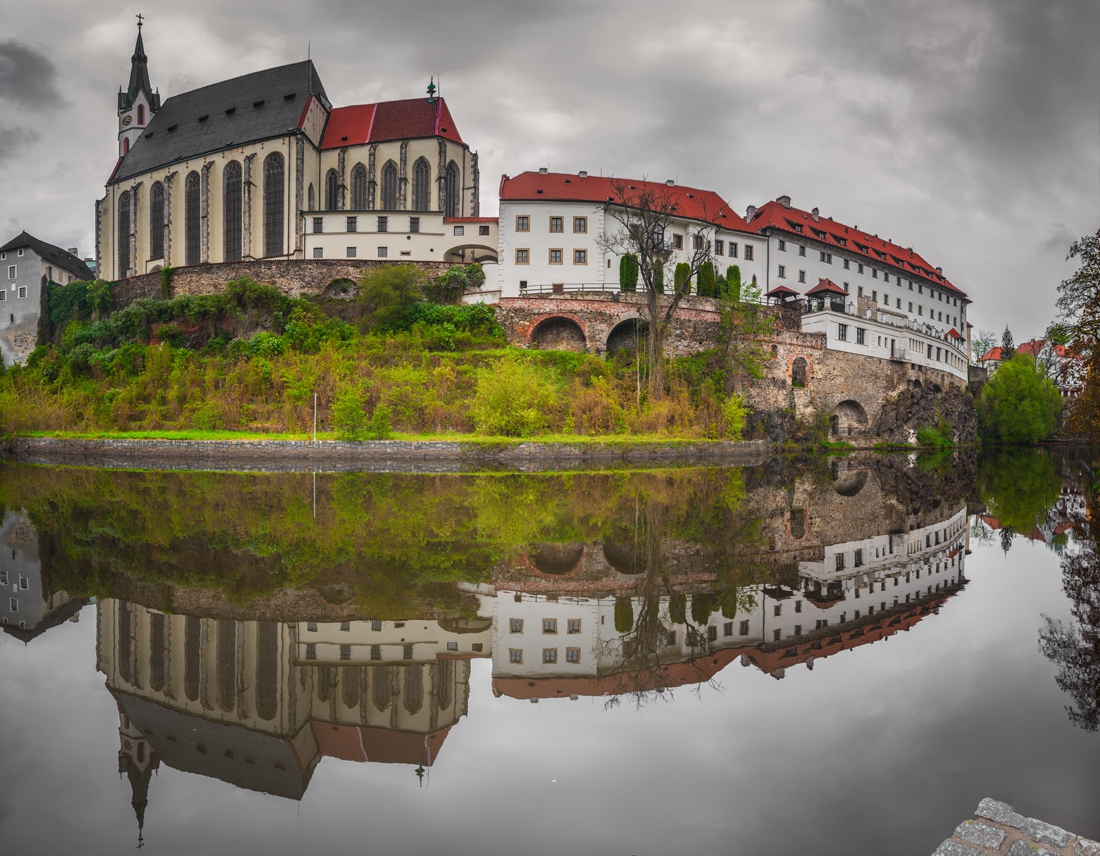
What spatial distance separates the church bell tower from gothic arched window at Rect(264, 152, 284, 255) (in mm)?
24078

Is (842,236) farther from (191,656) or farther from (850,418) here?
(191,656)

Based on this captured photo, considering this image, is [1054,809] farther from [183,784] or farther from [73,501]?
[73,501]

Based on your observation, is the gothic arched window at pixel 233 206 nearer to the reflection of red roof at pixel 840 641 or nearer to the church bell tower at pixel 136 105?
the church bell tower at pixel 136 105

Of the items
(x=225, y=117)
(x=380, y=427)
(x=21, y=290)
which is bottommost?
(x=380, y=427)

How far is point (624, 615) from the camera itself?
261 inches

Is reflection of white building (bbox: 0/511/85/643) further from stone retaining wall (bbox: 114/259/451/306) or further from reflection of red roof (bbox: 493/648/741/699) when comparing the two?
stone retaining wall (bbox: 114/259/451/306)

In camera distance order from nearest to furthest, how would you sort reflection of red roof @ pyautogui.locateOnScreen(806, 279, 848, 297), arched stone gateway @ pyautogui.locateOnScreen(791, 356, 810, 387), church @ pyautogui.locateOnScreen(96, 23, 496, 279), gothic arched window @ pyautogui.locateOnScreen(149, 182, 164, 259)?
arched stone gateway @ pyautogui.locateOnScreen(791, 356, 810, 387) < church @ pyautogui.locateOnScreen(96, 23, 496, 279) < reflection of red roof @ pyautogui.locateOnScreen(806, 279, 848, 297) < gothic arched window @ pyautogui.locateOnScreen(149, 182, 164, 259)

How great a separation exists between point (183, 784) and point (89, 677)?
2.07 m

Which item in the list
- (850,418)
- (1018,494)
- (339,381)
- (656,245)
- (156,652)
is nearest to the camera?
(156,652)

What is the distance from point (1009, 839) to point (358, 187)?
5717 cm

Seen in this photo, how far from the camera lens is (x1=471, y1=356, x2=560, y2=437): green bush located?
98.5 feet

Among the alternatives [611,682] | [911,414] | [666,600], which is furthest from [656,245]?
[611,682]

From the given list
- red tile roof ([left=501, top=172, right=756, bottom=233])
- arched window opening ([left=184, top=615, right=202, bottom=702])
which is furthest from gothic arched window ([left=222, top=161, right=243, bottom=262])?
arched window opening ([left=184, top=615, right=202, bottom=702])

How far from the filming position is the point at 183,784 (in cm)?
379
